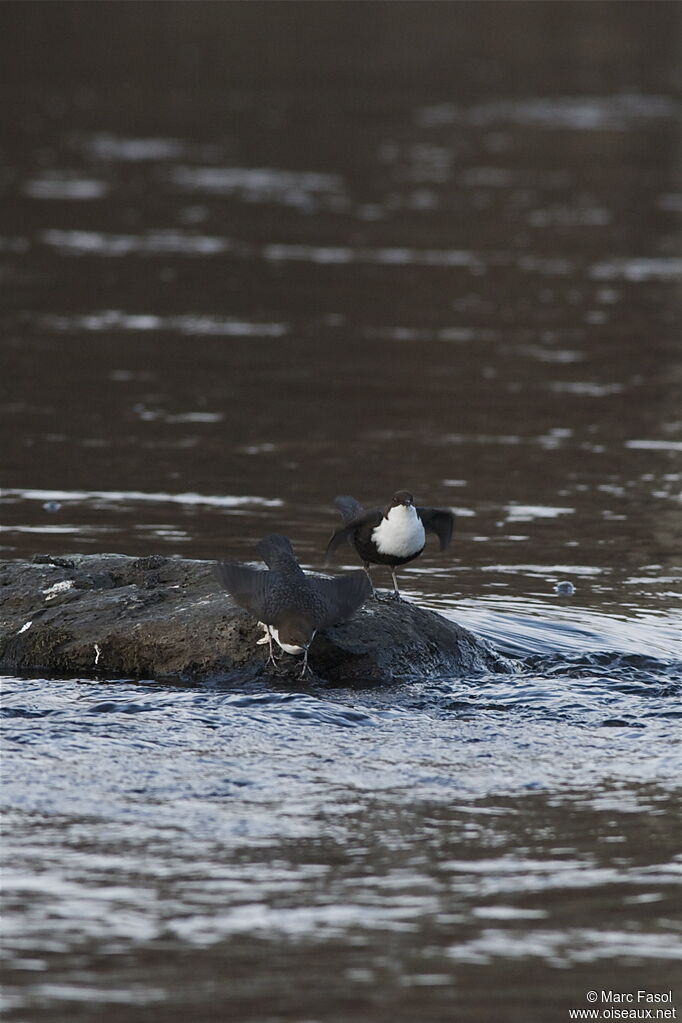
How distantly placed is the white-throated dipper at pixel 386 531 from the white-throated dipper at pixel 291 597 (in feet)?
1.06

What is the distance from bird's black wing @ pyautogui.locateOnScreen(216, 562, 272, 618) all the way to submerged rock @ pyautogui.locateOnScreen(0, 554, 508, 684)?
0.37 metres

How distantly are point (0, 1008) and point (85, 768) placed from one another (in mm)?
1861

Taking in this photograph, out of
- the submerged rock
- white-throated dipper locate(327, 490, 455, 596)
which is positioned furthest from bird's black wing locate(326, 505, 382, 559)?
the submerged rock

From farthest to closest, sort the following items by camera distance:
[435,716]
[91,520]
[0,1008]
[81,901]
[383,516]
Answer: [91,520] < [383,516] < [435,716] < [81,901] < [0,1008]

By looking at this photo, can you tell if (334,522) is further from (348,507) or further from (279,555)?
(279,555)

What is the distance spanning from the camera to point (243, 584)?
26.1 ft

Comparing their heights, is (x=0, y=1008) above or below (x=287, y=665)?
below

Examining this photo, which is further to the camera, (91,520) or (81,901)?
(91,520)

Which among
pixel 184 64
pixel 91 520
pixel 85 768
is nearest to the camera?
pixel 85 768

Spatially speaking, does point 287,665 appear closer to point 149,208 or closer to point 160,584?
point 160,584

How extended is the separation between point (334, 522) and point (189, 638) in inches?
139

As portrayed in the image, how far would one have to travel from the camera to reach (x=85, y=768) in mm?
6906

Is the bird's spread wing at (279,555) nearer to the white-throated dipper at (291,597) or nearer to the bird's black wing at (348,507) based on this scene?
the white-throated dipper at (291,597)

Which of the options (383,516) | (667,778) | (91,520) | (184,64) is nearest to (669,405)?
(91,520)
